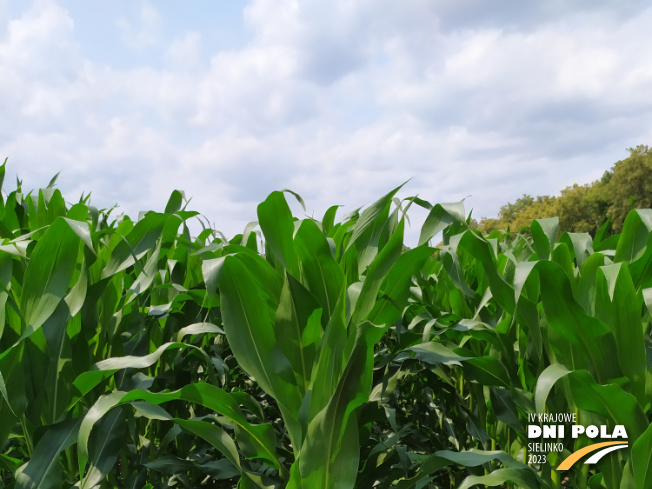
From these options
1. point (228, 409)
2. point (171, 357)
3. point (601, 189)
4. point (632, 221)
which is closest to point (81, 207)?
point (171, 357)

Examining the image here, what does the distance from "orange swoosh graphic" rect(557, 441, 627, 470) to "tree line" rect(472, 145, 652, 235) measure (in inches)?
869

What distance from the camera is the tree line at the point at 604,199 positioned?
910 inches

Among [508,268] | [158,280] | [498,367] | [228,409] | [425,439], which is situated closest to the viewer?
[228,409]

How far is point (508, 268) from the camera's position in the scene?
56.5 inches

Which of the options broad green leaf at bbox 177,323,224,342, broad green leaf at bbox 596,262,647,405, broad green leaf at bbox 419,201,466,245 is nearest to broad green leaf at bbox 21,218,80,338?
broad green leaf at bbox 177,323,224,342

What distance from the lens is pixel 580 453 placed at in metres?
1.11

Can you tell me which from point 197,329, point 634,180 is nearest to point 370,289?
point 197,329

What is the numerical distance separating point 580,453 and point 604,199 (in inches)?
1051

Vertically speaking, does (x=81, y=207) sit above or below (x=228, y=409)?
above

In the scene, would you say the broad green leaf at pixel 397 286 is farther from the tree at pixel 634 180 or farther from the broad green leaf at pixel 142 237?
the tree at pixel 634 180

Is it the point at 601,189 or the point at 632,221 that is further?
the point at 601,189

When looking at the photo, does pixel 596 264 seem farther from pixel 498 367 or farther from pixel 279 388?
pixel 279 388

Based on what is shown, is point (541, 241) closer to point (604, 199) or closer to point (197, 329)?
point (197, 329)

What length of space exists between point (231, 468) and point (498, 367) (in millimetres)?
684
